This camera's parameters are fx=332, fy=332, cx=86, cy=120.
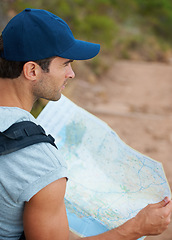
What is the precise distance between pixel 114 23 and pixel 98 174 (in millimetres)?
15269

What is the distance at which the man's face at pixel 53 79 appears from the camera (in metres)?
1.30

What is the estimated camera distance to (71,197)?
151 cm

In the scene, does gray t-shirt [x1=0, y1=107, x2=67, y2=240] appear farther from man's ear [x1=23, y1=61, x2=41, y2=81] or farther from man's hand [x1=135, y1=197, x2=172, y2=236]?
man's hand [x1=135, y1=197, x2=172, y2=236]

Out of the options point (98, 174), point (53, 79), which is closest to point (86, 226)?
point (98, 174)

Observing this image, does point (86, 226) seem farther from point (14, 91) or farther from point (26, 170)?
point (14, 91)

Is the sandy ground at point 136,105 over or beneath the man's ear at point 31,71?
beneath

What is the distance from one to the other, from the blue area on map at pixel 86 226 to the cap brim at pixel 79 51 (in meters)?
0.70

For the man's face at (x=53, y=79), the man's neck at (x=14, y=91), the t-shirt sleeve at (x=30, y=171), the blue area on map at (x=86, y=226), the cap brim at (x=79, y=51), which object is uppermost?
the cap brim at (x=79, y=51)

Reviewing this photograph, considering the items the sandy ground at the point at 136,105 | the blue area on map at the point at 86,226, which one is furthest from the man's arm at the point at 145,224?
the sandy ground at the point at 136,105

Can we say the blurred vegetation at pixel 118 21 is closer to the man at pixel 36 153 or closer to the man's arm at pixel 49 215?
the man at pixel 36 153

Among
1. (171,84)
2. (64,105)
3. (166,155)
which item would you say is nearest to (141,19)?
(171,84)

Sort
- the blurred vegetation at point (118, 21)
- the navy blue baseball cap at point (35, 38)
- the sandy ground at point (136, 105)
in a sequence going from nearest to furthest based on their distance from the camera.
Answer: the navy blue baseball cap at point (35, 38), the sandy ground at point (136, 105), the blurred vegetation at point (118, 21)

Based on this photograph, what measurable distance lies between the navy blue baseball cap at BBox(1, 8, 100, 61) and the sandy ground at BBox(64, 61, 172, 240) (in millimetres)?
2141

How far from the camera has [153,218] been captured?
51.6 inches
